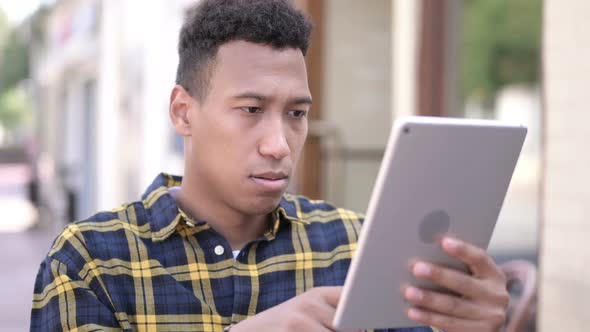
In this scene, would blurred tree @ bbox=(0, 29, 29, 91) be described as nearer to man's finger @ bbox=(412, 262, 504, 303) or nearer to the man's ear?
the man's ear

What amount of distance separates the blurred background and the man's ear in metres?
1.50

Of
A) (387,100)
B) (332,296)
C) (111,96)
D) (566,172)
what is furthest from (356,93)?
(111,96)

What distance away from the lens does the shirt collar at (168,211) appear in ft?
6.61

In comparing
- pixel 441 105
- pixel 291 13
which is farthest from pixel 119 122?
pixel 291 13

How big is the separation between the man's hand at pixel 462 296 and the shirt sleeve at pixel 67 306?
65cm

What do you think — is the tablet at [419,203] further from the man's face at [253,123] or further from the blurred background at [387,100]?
the blurred background at [387,100]

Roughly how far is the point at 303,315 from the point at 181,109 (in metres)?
0.71

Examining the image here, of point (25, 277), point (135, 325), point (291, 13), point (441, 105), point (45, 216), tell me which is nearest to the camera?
point (135, 325)

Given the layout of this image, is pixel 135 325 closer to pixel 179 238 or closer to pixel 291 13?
pixel 179 238

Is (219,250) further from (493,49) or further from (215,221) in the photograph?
(493,49)

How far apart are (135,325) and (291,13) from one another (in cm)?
76

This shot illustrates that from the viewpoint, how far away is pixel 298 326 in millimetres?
1567

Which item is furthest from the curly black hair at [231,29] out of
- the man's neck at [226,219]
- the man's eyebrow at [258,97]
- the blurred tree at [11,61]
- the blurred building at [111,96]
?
the blurred tree at [11,61]

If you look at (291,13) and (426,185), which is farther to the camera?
(291,13)
